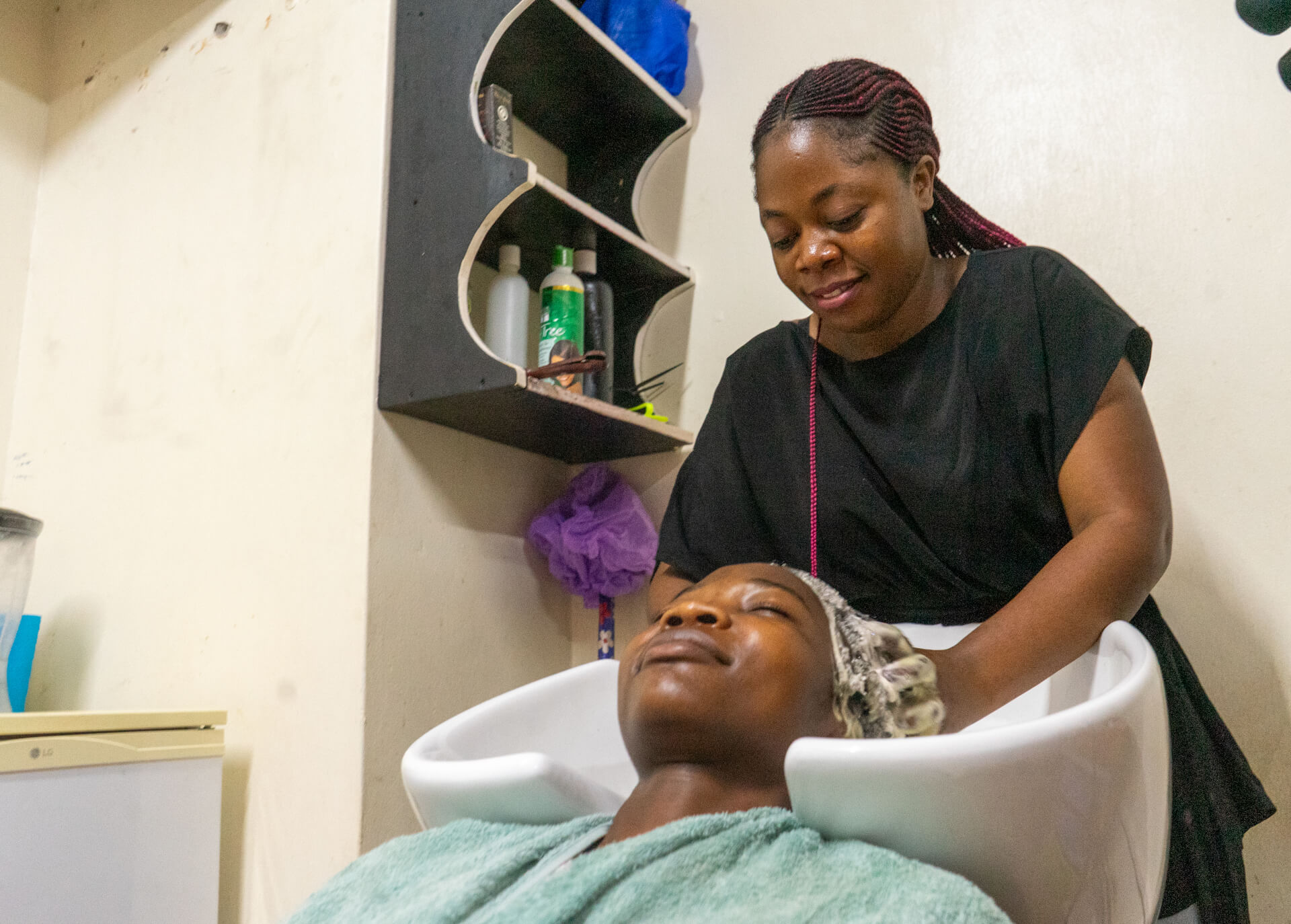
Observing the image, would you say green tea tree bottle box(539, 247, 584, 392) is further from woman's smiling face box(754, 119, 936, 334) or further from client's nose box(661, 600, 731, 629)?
client's nose box(661, 600, 731, 629)

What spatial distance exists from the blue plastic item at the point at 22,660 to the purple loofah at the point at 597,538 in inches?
31.7

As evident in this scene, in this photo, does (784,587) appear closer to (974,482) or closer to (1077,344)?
(974,482)

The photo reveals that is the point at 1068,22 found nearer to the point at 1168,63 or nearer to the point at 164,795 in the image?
the point at 1168,63

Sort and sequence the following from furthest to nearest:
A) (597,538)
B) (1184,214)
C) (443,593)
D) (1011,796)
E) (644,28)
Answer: (644,28) → (597,538) → (443,593) → (1184,214) → (1011,796)

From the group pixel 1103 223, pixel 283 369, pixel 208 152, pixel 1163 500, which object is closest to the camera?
pixel 1163 500

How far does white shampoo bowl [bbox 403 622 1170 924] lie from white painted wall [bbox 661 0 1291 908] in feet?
1.82

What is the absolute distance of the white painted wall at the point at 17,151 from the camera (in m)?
1.85

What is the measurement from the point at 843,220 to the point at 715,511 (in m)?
0.40

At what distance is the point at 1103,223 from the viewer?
4.39ft

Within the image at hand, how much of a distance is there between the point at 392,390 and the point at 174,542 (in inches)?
19.9

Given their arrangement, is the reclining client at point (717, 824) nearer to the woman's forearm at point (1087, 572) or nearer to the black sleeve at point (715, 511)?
the woman's forearm at point (1087, 572)

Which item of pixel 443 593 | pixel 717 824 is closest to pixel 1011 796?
pixel 717 824

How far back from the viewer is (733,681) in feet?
2.50

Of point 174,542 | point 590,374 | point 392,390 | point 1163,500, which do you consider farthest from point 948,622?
point 174,542
